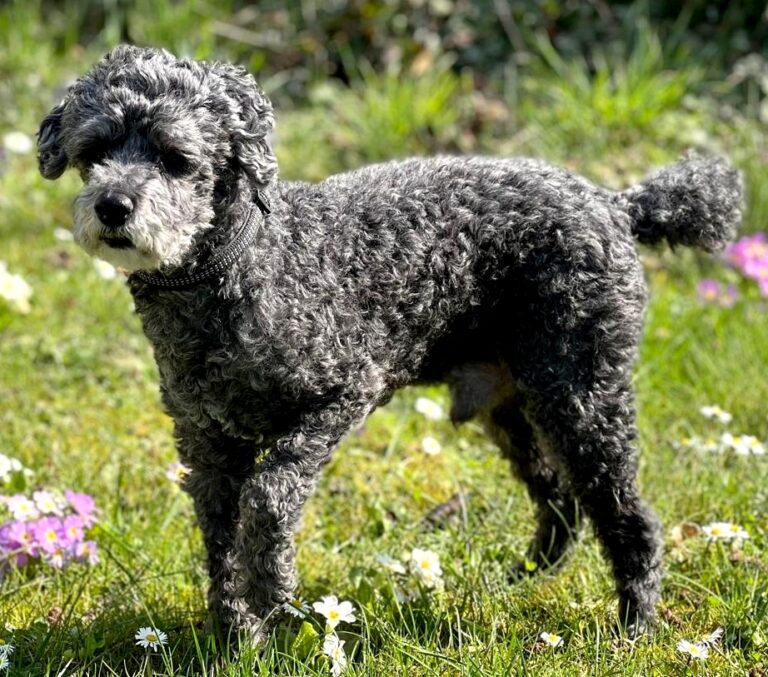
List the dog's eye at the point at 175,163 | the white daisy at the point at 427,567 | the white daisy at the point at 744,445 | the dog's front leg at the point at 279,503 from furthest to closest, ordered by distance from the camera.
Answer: the white daisy at the point at 744,445 < the white daisy at the point at 427,567 < the dog's front leg at the point at 279,503 < the dog's eye at the point at 175,163

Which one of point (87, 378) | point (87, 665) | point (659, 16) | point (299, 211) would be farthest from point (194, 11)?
point (87, 665)

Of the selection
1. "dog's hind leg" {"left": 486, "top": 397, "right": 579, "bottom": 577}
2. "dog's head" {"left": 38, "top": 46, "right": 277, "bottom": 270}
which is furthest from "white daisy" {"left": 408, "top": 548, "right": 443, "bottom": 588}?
"dog's head" {"left": 38, "top": 46, "right": 277, "bottom": 270}

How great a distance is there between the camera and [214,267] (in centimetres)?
334

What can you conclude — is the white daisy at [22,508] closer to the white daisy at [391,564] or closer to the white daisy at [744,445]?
the white daisy at [391,564]

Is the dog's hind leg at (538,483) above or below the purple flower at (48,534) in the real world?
below

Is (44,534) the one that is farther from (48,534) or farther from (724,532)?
(724,532)

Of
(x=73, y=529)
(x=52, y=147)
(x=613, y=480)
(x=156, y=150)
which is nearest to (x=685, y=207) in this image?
(x=613, y=480)

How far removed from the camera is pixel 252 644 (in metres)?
3.39

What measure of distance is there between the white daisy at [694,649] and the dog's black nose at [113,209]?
1.96 m

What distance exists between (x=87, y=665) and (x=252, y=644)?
479 mm

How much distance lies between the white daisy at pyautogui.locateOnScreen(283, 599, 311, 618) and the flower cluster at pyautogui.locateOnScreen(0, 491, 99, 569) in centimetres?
86

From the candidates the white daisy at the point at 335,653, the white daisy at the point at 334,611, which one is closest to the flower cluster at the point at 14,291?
the white daisy at the point at 334,611

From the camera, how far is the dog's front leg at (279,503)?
3340 mm

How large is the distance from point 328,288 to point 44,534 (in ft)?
4.41
